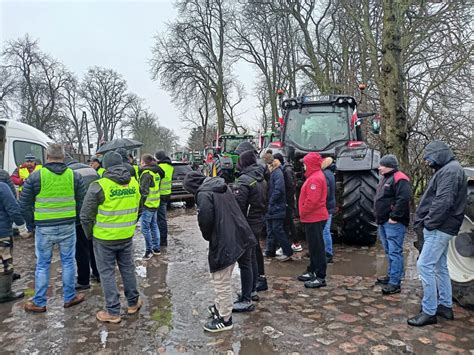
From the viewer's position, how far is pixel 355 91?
16.3 metres

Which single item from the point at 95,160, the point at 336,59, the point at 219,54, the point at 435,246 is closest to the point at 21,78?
the point at 219,54

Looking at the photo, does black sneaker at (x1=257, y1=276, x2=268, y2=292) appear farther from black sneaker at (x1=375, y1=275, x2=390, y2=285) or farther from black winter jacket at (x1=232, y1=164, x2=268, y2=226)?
black sneaker at (x1=375, y1=275, x2=390, y2=285)

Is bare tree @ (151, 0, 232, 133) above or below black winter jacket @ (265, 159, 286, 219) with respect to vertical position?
above

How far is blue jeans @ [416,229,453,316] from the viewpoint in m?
3.75

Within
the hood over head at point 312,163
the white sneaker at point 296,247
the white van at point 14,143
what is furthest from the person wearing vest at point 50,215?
the white van at point 14,143

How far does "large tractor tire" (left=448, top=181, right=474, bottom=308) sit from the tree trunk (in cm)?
462

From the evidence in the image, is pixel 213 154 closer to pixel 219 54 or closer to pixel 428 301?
pixel 219 54

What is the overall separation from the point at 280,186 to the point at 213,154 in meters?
13.4

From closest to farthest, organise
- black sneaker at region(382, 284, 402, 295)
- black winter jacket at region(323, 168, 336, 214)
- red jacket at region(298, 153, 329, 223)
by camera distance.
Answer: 1. black sneaker at region(382, 284, 402, 295)
2. red jacket at region(298, 153, 329, 223)
3. black winter jacket at region(323, 168, 336, 214)

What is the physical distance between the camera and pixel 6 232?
474cm

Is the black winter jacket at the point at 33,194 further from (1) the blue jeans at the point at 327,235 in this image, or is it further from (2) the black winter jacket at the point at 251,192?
(1) the blue jeans at the point at 327,235

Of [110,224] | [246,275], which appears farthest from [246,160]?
[110,224]

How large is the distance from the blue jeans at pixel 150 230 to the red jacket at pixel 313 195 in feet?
9.23

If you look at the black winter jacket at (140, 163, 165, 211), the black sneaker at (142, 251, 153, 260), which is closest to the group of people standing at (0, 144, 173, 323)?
the black winter jacket at (140, 163, 165, 211)
